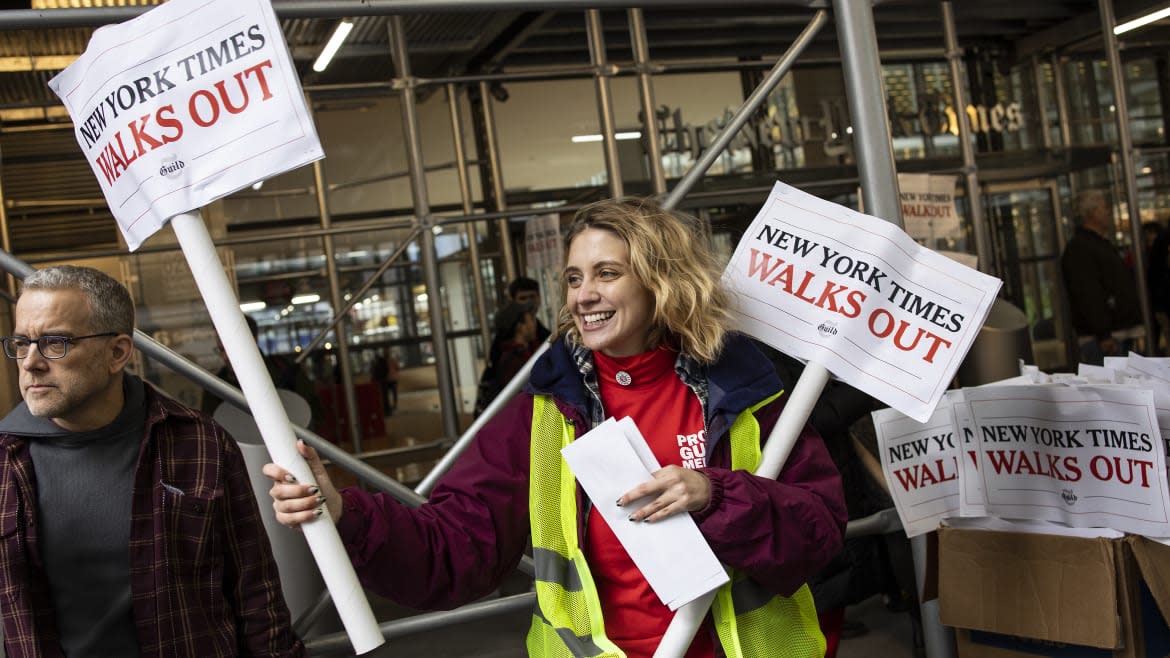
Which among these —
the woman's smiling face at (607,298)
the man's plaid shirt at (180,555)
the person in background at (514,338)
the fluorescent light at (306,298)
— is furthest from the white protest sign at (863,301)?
the fluorescent light at (306,298)

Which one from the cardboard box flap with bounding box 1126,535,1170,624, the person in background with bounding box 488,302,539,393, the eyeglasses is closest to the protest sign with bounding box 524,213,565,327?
the person in background with bounding box 488,302,539,393

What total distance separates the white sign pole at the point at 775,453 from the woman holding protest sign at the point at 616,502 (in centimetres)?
3

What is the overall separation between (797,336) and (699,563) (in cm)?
65

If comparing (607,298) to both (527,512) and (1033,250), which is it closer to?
(527,512)

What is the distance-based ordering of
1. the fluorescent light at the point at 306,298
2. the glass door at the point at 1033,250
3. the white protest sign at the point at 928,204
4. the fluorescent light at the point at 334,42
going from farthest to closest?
1. the glass door at the point at 1033,250
2. the fluorescent light at the point at 306,298
3. the fluorescent light at the point at 334,42
4. the white protest sign at the point at 928,204

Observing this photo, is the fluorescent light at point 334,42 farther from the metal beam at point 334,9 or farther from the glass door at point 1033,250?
the glass door at point 1033,250

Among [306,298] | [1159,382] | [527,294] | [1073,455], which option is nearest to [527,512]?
[1073,455]

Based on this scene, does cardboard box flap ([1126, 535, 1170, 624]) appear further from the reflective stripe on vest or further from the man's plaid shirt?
the man's plaid shirt

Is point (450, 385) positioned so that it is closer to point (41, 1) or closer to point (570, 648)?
point (41, 1)

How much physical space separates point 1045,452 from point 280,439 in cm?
179

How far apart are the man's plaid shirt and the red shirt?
67 centimetres

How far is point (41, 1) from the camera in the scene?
6.51 meters

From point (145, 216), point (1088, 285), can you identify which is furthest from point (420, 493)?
point (1088, 285)

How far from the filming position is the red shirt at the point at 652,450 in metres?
1.92
